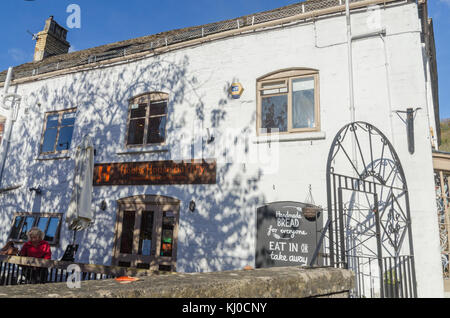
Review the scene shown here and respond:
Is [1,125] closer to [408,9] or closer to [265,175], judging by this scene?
[265,175]

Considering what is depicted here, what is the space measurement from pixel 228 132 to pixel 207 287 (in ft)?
22.9

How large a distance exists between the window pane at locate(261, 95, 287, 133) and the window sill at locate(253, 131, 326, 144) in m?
0.29

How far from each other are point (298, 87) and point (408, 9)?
3.08 meters

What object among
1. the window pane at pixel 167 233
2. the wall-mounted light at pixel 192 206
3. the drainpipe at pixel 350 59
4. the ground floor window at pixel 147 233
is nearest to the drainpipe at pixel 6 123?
the ground floor window at pixel 147 233

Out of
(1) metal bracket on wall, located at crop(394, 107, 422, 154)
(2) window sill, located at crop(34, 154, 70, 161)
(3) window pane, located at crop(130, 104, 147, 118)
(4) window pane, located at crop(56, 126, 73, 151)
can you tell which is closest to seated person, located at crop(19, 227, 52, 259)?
(2) window sill, located at crop(34, 154, 70, 161)

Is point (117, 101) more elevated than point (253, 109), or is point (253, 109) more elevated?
point (117, 101)

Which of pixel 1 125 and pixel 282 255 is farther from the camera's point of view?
pixel 1 125

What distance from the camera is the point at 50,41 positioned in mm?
16047

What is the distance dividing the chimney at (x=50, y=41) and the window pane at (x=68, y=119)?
6.15 m

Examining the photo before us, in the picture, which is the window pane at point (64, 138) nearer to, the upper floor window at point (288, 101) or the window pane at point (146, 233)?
the window pane at point (146, 233)

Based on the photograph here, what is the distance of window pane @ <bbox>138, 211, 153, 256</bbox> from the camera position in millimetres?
8953

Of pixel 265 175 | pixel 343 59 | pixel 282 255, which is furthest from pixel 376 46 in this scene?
pixel 282 255

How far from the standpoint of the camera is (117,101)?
1055cm

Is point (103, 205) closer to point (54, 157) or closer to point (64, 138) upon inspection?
point (54, 157)
